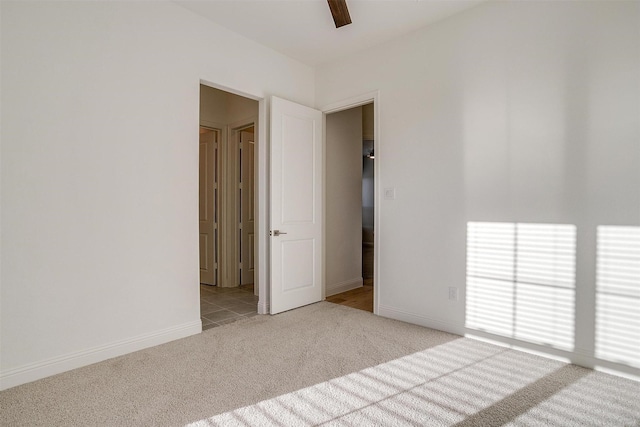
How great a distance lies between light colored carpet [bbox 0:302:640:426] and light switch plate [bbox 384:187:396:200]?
1366 millimetres

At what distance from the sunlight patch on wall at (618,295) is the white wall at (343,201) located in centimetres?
279

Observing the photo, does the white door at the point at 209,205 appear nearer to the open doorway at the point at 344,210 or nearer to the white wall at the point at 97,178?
the open doorway at the point at 344,210

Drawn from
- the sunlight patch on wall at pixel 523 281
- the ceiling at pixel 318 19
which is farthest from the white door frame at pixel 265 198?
the sunlight patch on wall at pixel 523 281

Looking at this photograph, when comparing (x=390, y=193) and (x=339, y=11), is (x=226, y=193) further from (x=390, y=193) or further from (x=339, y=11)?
(x=339, y=11)

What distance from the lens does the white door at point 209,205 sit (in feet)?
16.2

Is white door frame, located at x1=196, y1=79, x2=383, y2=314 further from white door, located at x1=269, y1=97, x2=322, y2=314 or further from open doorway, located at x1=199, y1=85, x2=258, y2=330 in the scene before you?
open doorway, located at x1=199, y1=85, x2=258, y2=330

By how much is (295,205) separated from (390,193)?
3.44 feet

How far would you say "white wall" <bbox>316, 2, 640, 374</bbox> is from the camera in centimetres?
227

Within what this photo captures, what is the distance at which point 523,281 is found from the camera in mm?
2627

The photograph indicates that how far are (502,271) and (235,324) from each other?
2.42 meters

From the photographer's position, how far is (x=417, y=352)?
2604mm

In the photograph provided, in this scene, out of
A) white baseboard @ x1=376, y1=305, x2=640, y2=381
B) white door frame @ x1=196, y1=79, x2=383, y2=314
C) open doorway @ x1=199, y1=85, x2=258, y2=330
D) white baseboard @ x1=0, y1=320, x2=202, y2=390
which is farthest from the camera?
open doorway @ x1=199, y1=85, x2=258, y2=330

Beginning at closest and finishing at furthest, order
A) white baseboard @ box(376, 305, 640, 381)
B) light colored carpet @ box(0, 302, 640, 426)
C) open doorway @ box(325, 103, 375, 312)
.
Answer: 1. light colored carpet @ box(0, 302, 640, 426)
2. white baseboard @ box(376, 305, 640, 381)
3. open doorway @ box(325, 103, 375, 312)

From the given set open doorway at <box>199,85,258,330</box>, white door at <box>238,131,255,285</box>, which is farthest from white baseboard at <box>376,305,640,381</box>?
white door at <box>238,131,255,285</box>
